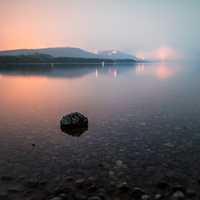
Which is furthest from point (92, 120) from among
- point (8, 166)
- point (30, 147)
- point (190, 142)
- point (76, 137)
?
point (8, 166)

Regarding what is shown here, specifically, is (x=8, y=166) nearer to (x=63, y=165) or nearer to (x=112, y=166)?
(x=63, y=165)

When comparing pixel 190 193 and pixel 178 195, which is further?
pixel 190 193

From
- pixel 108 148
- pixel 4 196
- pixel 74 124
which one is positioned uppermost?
pixel 74 124

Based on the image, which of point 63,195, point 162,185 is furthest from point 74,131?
point 162,185

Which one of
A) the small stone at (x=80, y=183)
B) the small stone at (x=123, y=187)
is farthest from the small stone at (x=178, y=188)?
the small stone at (x=80, y=183)

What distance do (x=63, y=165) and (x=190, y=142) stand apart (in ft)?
28.5

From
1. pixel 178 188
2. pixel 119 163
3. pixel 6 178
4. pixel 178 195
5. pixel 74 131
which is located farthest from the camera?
pixel 74 131

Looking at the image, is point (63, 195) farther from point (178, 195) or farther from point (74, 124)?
point (74, 124)

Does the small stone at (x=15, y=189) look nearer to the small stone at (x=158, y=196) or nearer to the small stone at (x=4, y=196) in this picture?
the small stone at (x=4, y=196)

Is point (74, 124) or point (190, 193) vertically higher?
point (74, 124)

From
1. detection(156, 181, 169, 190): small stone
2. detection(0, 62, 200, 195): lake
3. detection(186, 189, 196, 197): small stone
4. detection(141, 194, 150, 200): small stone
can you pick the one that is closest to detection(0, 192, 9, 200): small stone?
detection(0, 62, 200, 195): lake

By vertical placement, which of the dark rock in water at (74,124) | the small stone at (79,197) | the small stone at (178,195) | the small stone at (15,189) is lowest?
the small stone at (15,189)

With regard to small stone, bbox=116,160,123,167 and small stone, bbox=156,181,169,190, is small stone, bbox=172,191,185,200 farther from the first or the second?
small stone, bbox=116,160,123,167

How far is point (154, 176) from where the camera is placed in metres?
10.5
